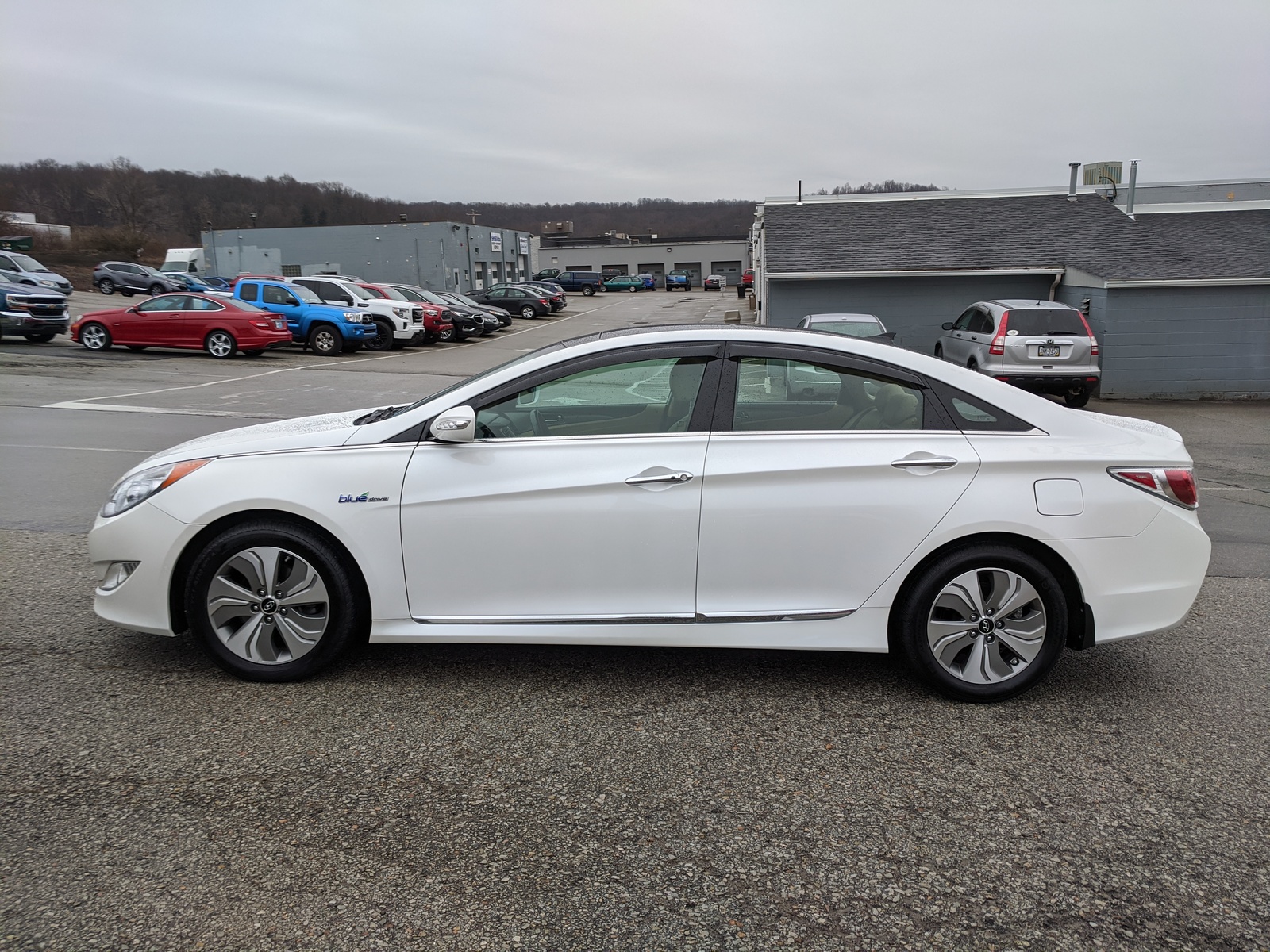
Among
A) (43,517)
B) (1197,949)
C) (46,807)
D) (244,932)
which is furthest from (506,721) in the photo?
(43,517)

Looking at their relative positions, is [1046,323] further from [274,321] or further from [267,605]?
[274,321]

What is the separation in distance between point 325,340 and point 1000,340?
1792cm

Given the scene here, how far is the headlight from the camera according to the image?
13.4ft

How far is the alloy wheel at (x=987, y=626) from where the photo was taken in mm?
3914

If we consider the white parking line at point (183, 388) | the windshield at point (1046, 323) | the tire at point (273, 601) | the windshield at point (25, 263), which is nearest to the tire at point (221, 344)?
the white parking line at point (183, 388)

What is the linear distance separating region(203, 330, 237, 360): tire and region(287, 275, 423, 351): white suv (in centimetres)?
444

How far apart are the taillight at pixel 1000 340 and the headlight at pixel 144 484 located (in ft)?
45.8

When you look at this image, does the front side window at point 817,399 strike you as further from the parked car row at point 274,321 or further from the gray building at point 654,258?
the gray building at point 654,258

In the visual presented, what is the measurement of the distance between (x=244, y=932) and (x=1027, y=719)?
3.06 meters

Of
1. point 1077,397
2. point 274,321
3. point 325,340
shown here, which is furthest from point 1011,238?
point 274,321

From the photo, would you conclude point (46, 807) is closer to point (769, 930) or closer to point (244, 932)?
point (244, 932)

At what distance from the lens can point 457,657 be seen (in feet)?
14.7

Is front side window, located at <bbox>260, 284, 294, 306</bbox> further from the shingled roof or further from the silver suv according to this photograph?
the silver suv

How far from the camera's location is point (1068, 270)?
20.9 m
